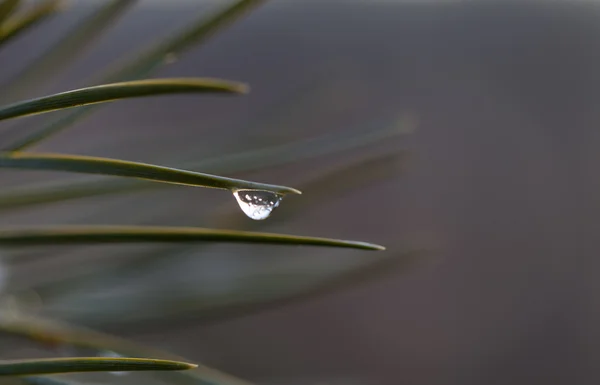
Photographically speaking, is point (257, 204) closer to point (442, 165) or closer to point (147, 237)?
point (147, 237)

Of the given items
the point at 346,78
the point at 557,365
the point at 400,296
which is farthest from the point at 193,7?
the point at 557,365

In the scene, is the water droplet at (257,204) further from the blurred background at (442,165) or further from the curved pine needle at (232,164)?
the blurred background at (442,165)

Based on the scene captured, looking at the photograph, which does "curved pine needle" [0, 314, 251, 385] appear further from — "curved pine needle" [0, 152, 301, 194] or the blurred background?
the blurred background

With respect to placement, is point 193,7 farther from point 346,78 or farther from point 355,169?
point 355,169

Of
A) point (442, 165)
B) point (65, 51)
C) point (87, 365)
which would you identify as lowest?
point (87, 365)

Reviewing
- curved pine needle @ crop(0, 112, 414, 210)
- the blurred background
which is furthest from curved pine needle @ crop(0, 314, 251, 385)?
the blurred background

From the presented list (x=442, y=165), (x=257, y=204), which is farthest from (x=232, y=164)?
(x=442, y=165)
